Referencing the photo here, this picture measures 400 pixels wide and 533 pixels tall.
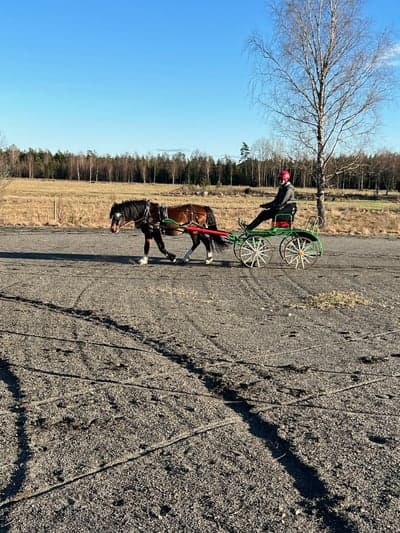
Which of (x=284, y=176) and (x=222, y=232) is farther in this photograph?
(x=222, y=232)

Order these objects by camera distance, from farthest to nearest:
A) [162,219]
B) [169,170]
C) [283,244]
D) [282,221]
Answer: [169,170] < [283,244] < [162,219] < [282,221]

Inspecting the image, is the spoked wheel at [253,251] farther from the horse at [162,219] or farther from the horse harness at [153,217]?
the horse harness at [153,217]

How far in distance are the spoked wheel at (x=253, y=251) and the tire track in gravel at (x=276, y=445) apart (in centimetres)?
652

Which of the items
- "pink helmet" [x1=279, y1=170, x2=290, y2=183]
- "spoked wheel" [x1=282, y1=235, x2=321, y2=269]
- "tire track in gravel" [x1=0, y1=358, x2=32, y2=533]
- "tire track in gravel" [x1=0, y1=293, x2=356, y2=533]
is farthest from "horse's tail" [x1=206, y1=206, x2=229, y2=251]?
"tire track in gravel" [x1=0, y1=358, x2=32, y2=533]

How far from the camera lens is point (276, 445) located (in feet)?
13.2

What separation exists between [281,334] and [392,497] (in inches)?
157

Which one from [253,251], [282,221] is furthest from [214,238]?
[282,221]

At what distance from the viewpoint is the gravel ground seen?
323cm

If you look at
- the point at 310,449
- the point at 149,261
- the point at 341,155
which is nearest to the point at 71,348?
the point at 310,449

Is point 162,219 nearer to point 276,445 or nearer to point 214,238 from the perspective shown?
point 214,238

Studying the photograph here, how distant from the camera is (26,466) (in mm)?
3713

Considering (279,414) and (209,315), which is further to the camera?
(209,315)

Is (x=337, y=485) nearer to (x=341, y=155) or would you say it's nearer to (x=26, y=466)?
(x=26, y=466)

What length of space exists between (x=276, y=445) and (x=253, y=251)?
956cm
